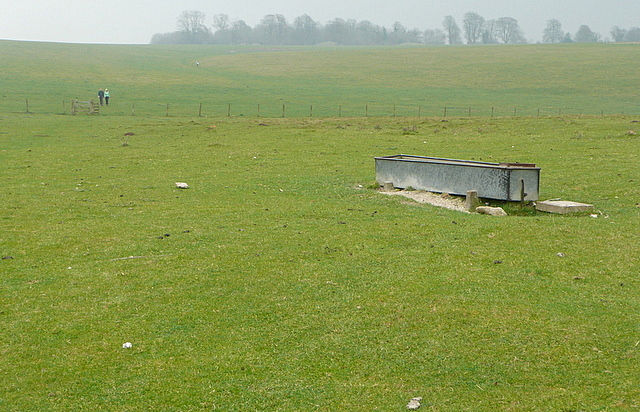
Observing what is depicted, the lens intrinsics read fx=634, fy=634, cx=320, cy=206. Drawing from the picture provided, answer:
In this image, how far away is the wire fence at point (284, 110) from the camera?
2248 inches

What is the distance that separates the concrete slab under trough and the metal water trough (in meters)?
0.32

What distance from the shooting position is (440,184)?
61.1ft

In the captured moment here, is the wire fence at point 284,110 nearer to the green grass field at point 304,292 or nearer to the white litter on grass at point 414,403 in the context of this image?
the green grass field at point 304,292

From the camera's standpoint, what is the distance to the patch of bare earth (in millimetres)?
17498

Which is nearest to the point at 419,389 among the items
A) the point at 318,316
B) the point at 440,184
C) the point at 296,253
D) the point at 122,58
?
the point at 318,316

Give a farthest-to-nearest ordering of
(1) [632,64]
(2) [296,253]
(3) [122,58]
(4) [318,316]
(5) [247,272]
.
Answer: (3) [122,58]
(1) [632,64]
(2) [296,253]
(5) [247,272]
(4) [318,316]

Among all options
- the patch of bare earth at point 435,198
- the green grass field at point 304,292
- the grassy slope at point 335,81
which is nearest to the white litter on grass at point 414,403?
the green grass field at point 304,292

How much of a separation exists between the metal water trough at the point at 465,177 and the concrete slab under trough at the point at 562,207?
0.32 meters

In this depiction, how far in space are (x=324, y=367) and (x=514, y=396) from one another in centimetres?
222

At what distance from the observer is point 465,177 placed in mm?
17656

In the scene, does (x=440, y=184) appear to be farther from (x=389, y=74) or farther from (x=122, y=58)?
(x=122, y=58)

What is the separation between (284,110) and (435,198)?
45166mm

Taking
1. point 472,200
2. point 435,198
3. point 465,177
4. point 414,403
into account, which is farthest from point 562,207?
point 414,403

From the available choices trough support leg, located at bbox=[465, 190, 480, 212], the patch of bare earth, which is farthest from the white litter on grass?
trough support leg, located at bbox=[465, 190, 480, 212]
